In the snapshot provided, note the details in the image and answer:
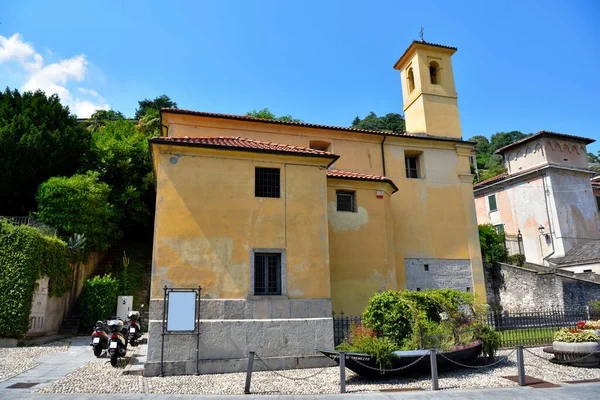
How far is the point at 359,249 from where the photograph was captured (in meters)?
16.5

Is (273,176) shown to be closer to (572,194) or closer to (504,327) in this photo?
(504,327)

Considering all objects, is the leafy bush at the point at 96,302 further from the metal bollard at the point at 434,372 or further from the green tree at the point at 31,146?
the metal bollard at the point at 434,372

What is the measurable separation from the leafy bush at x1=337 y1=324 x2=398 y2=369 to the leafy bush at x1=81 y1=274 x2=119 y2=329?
43.1 feet

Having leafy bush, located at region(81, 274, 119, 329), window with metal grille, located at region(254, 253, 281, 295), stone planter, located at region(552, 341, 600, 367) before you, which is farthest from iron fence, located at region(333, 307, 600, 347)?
leafy bush, located at region(81, 274, 119, 329)

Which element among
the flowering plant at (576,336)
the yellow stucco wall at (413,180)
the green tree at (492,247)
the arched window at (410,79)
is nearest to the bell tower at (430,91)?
Result: the arched window at (410,79)

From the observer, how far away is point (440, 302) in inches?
464

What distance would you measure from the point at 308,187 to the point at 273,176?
1.15 metres

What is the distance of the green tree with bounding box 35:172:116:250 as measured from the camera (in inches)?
774

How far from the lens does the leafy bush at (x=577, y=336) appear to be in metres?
11.6

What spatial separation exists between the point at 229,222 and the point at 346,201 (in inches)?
247

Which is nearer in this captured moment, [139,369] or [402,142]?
[139,369]

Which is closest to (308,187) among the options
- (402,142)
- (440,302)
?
(440,302)

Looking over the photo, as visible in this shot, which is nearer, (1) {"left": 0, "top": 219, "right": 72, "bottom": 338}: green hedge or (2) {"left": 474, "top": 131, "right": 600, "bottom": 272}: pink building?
(1) {"left": 0, "top": 219, "right": 72, "bottom": 338}: green hedge

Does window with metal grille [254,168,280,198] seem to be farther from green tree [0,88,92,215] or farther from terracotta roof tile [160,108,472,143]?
green tree [0,88,92,215]
